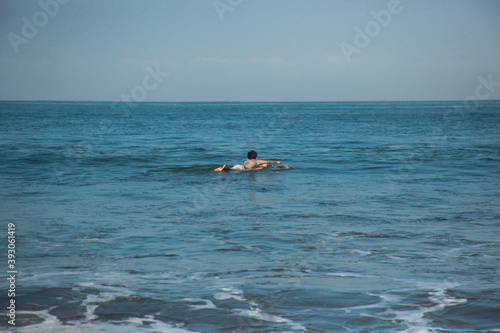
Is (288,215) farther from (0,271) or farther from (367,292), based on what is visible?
(0,271)

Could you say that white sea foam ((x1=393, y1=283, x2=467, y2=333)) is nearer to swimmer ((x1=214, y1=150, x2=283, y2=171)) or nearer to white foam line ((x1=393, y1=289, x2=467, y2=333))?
white foam line ((x1=393, y1=289, x2=467, y2=333))

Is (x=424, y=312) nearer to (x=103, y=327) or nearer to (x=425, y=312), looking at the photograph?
(x=425, y=312)

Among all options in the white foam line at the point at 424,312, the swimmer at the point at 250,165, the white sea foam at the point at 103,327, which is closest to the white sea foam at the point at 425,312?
the white foam line at the point at 424,312

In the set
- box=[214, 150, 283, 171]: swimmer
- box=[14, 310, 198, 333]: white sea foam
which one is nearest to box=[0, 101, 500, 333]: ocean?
box=[14, 310, 198, 333]: white sea foam

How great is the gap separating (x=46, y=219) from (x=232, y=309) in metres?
7.18

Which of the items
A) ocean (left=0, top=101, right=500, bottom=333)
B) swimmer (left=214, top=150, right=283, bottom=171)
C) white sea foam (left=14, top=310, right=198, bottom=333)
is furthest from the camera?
swimmer (left=214, top=150, right=283, bottom=171)

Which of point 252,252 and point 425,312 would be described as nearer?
point 425,312

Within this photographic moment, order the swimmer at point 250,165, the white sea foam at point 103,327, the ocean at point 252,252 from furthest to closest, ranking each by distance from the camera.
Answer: the swimmer at point 250,165, the ocean at point 252,252, the white sea foam at point 103,327

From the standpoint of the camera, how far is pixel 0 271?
8328 millimetres

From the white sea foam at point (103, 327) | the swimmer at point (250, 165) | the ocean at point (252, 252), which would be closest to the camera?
the white sea foam at point (103, 327)

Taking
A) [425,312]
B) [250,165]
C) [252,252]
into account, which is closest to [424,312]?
[425,312]

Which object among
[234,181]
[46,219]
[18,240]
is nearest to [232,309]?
[18,240]

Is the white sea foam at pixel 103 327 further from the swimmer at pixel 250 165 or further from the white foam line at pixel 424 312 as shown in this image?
the swimmer at pixel 250 165

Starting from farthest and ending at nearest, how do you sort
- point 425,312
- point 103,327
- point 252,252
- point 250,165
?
point 250,165 < point 252,252 < point 425,312 < point 103,327
